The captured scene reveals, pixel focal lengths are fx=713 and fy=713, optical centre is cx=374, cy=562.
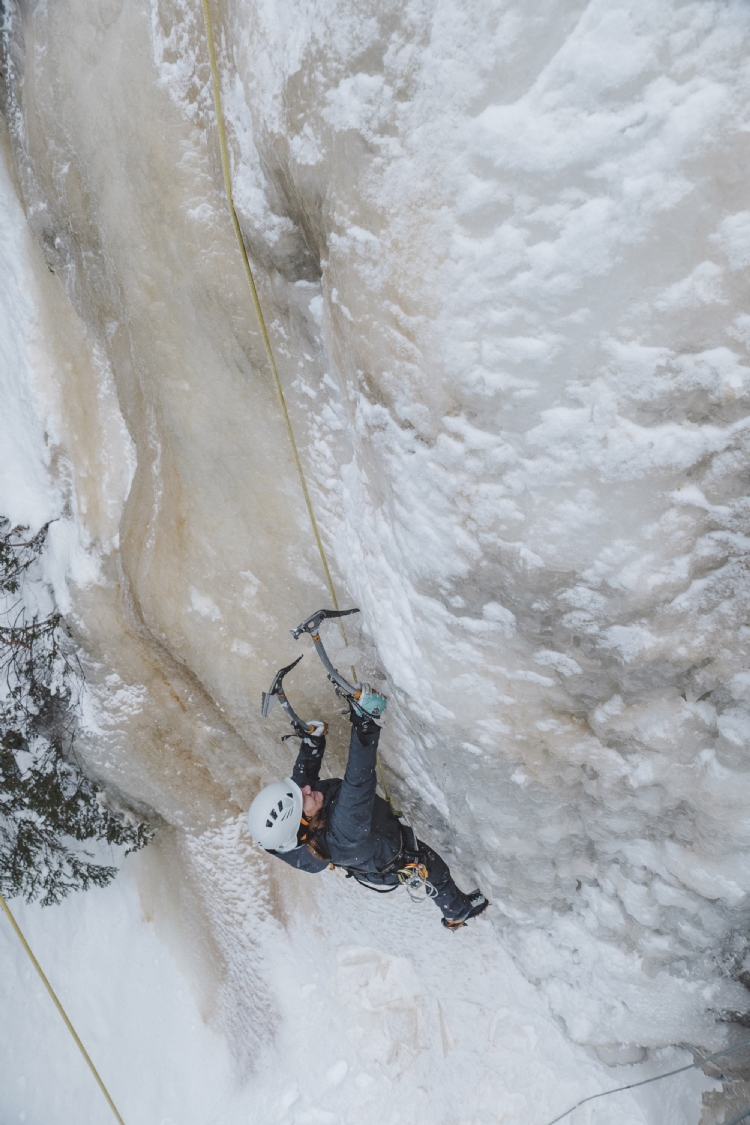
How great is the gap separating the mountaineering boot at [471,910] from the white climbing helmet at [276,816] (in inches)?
50.1

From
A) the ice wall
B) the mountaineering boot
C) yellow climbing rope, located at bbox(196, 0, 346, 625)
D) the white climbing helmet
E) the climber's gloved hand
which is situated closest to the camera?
the ice wall

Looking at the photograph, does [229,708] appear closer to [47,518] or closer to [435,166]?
[47,518]

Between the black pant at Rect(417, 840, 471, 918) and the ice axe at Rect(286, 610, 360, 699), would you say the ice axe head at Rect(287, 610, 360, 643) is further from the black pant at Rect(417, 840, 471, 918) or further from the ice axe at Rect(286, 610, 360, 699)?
the black pant at Rect(417, 840, 471, 918)

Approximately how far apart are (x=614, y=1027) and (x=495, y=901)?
0.96 m

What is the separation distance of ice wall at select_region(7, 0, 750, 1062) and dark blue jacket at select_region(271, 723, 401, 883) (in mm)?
269

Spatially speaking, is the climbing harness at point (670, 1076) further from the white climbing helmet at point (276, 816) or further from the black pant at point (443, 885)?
the white climbing helmet at point (276, 816)

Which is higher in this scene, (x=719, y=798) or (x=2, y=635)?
(x=2, y=635)

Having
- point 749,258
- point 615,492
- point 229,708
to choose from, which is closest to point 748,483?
point 615,492

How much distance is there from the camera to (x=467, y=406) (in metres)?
2.27

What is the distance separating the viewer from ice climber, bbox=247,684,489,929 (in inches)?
127

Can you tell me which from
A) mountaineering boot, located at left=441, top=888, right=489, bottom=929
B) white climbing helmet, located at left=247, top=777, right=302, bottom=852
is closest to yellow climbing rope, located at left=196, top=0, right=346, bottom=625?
white climbing helmet, located at left=247, top=777, right=302, bottom=852

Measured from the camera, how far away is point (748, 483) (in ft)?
6.82

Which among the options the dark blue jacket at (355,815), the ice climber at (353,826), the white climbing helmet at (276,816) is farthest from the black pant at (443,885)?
the white climbing helmet at (276,816)

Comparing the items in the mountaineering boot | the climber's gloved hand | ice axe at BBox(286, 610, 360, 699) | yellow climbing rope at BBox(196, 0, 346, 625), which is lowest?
the mountaineering boot
